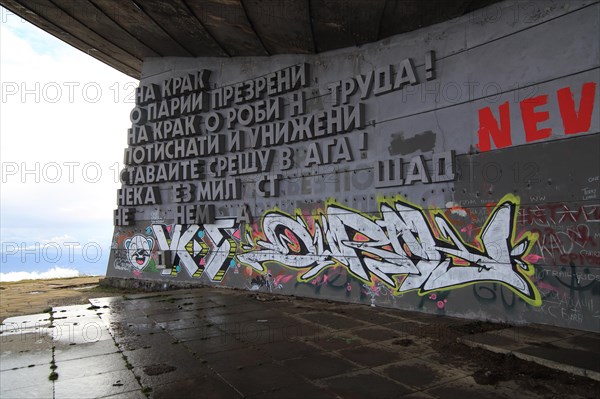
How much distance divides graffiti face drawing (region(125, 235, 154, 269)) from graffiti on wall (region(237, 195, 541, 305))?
4103 millimetres

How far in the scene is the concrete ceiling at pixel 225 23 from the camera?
340 inches

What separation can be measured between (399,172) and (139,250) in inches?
377

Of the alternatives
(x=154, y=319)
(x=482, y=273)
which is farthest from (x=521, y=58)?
(x=154, y=319)

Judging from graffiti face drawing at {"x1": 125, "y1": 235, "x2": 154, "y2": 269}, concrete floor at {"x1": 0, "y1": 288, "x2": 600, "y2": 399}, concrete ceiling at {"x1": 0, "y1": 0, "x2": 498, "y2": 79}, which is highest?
concrete ceiling at {"x1": 0, "y1": 0, "x2": 498, "y2": 79}

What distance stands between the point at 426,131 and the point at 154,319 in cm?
670

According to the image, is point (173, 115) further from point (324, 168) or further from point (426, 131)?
point (426, 131)

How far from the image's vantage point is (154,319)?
8.38m

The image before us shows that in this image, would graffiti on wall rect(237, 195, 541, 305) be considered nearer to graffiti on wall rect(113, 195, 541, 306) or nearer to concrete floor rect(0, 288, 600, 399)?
graffiti on wall rect(113, 195, 541, 306)

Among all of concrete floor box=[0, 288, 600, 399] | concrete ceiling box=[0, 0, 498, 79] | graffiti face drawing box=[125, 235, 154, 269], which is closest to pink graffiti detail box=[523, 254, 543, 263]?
concrete floor box=[0, 288, 600, 399]

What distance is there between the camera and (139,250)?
14.2 m

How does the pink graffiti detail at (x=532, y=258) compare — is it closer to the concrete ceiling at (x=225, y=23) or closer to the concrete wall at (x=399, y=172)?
the concrete wall at (x=399, y=172)

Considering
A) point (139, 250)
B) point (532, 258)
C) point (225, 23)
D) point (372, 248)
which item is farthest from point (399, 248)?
point (139, 250)

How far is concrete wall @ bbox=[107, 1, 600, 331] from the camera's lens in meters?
6.72

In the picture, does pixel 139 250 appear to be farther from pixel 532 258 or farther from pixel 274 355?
A: pixel 532 258
